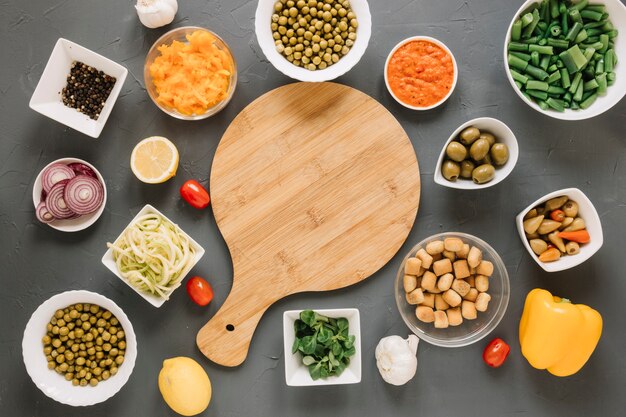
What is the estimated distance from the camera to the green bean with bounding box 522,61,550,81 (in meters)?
2.59

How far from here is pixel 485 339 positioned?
2.76 metres

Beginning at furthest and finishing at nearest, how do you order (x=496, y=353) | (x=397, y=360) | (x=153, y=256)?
1. (x=496, y=353)
2. (x=397, y=360)
3. (x=153, y=256)

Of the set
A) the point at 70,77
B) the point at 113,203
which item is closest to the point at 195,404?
the point at 113,203

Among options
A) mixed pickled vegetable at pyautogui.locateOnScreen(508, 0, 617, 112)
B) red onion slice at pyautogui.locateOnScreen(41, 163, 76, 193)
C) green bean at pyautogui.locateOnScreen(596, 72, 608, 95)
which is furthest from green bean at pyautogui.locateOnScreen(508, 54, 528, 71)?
red onion slice at pyautogui.locateOnScreen(41, 163, 76, 193)

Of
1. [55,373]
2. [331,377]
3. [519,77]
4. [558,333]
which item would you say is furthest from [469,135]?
[55,373]

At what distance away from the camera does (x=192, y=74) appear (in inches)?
101

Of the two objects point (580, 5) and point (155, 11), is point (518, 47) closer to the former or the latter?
point (580, 5)

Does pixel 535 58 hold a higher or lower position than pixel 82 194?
higher

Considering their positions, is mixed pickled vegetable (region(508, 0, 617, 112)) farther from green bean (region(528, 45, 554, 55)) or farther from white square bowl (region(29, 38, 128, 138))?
white square bowl (region(29, 38, 128, 138))

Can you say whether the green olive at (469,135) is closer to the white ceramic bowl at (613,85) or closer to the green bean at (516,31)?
the white ceramic bowl at (613,85)

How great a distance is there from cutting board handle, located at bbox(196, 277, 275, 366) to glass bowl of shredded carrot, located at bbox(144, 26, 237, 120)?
83 centimetres

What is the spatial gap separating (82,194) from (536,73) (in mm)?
2138

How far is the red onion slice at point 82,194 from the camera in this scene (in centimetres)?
257

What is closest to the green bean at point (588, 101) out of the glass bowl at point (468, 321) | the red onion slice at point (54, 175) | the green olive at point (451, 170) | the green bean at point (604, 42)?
the green bean at point (604, 42)
